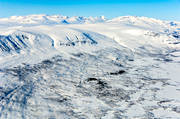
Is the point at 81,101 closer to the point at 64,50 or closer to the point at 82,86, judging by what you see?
the point at 82,86

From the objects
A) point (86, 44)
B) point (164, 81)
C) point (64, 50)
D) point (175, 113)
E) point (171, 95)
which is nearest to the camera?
point (175, 113)

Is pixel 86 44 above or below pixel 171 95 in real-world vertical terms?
above

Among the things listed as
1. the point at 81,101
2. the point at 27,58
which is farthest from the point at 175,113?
the point at 27,58

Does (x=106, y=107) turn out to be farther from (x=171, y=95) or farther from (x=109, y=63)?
(x=109, y=63)

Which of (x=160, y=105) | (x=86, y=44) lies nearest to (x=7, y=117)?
(x=160, y=105)

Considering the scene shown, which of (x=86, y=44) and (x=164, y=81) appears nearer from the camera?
(x=164, y=81)

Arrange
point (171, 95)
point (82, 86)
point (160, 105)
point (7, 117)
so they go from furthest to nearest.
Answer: point (82, 86) → point (171, 95) → point (160, 105) → point (7, 117)

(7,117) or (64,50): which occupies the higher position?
(64,50)

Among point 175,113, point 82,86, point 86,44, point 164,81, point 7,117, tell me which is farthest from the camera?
point 86,44

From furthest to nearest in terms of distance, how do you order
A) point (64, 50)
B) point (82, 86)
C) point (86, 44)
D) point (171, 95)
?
point (86, 44) < point (64, 50) < point (82, 86) < point (171, 95)
